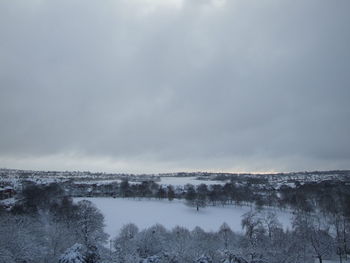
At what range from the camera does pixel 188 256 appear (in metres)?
32.8

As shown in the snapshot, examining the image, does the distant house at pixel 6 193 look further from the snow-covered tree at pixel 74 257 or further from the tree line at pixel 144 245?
the snow-covered tree at pixel 74 257

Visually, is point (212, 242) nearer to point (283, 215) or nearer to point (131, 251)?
point (131, 251)

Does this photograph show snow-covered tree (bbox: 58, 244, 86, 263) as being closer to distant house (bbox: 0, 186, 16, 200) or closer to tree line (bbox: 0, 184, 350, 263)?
tree line (bbox: 0, 184, 350, 263)

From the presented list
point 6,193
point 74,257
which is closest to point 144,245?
point 74,257

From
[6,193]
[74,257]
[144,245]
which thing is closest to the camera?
[74,257]

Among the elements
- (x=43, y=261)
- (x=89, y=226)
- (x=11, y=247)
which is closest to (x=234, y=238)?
(x=89, y=226)

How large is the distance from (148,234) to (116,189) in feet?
503

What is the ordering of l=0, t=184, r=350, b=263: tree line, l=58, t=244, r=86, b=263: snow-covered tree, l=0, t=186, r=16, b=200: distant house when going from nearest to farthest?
l=58, t=244, r=86, b=263: snow-covered tree < l=0, t=184, r=350, b=263: tree line < l=0, t=186, r=16, b=200: distant house

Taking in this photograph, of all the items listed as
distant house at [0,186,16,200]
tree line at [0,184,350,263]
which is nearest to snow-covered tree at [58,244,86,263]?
tree line at [0,184,350,263]

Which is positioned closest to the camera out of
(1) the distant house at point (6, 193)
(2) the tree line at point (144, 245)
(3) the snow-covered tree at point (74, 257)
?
(3) the snow-covered tree at point (74, 257)

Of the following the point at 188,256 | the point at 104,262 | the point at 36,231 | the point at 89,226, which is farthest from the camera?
the point at 89,226

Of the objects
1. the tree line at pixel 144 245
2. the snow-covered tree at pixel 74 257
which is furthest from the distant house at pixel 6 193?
the snow-covered tree at pixel 74 257

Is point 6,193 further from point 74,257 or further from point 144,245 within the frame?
point 74,257

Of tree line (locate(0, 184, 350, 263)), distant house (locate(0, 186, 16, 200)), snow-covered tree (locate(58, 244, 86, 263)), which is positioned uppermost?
snow-covered tree (locate(58, 244, 86, 263))
